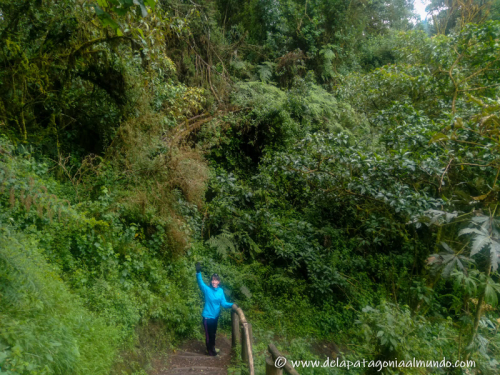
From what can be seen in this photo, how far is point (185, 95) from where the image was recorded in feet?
33.9

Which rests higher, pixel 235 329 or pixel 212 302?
pixel 212 302

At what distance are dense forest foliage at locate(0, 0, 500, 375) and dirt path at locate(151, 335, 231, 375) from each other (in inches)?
10.5

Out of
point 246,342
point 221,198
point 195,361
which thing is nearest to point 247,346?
point 246,342

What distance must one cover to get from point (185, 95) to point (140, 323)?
651 centimetres

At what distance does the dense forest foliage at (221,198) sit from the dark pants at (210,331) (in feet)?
2.28

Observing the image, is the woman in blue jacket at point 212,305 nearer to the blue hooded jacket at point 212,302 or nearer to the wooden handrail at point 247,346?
the blue hooded jacket at point 212,302

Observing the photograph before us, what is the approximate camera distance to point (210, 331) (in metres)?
6.27

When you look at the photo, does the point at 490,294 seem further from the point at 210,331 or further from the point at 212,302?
the point at 210,331

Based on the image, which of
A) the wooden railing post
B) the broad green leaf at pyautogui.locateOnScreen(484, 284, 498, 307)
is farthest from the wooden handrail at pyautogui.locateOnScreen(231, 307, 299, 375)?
the broad green leaf at pyautogui.locateOnScreen(484, 284, 498, 307)

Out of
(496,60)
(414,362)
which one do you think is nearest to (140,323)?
(414,362)

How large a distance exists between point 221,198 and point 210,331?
3.83m

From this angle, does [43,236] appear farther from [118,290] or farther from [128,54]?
[128,54]

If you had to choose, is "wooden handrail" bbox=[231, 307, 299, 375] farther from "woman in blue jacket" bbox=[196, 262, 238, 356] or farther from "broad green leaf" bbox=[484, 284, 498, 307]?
"broad green leaf" bbox=[484, 284, 498, 307]

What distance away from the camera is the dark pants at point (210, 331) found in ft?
A: 20.3
